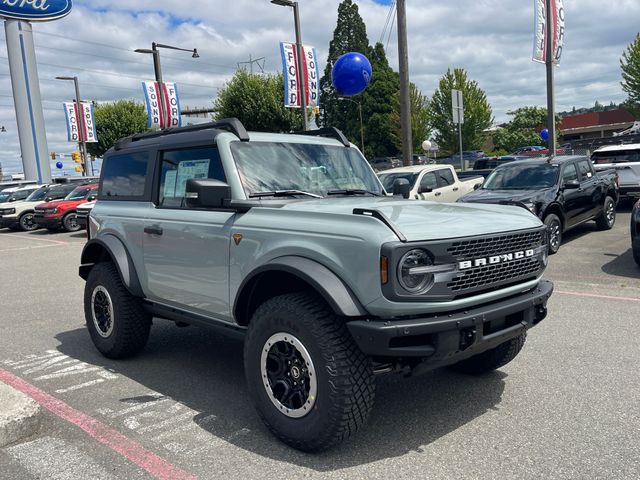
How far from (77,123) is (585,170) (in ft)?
110

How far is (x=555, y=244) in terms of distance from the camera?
33.4 ft

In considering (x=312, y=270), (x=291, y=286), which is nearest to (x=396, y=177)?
(x=291, y=286)

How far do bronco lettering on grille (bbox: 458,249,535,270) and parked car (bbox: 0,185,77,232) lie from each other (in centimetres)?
2168

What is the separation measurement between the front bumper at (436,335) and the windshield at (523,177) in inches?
323

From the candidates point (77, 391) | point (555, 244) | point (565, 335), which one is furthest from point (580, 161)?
point (77, 391)

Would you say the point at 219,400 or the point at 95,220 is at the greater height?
the point at 95,220

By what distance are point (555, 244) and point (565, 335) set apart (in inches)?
200

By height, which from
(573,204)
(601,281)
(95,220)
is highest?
(95,220)

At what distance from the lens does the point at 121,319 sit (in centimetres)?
495

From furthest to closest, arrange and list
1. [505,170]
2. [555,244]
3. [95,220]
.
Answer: [505,170] → [555,244] → [95,220]

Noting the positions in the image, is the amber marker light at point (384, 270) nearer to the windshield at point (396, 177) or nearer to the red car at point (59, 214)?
the windshield at point (396, 177)

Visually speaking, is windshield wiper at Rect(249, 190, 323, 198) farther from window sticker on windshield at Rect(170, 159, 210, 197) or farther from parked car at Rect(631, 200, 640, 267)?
parked car at Rect(631, 200, 640, 267)

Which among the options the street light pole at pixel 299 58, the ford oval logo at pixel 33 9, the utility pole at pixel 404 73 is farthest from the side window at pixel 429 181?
the ford oval logo at pixel 33 9

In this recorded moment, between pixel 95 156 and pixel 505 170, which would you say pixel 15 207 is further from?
pixel 95 156
